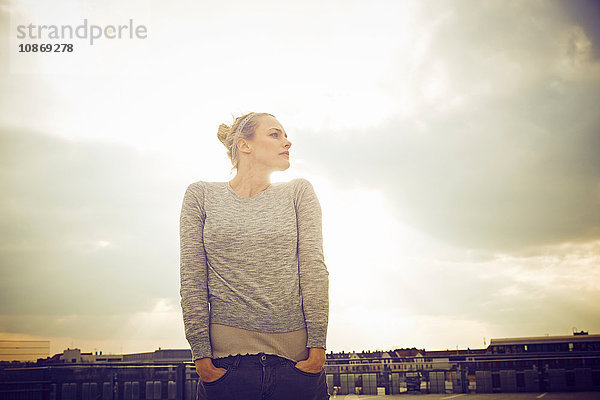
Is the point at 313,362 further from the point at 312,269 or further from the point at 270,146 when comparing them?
the point at 270,146

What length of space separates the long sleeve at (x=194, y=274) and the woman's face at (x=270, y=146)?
25 centimetres

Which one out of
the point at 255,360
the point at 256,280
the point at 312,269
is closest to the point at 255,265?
the point at 256,280

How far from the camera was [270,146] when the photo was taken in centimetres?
189

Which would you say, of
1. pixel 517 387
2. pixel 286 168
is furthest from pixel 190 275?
pixel 517 387

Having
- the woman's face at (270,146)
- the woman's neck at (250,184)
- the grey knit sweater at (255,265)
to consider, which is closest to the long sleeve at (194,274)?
the grey knit sweater at (255,265)

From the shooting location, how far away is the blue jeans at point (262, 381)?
1.60m

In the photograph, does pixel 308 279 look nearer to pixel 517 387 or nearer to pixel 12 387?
pixel 12 387

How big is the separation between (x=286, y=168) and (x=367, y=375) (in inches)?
366

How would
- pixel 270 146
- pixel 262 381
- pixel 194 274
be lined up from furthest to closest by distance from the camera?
pixel 270 146 → pixel 194 274 → pixel 262 381

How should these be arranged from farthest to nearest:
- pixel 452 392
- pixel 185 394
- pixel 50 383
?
pixel 452 392 < pixel 50 383 < pixel 185 394

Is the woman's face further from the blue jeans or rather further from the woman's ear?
the blue jeans

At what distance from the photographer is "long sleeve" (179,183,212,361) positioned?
64.9 inches

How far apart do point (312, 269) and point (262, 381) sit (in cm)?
38

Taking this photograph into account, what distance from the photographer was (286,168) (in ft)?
6.19
